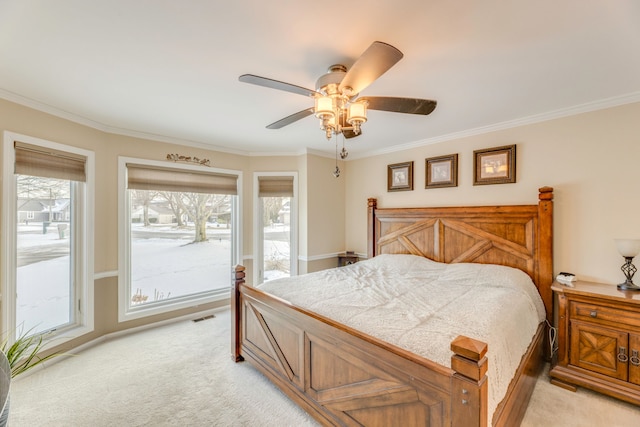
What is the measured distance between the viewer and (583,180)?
8.57 feet

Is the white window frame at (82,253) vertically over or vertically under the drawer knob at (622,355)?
over

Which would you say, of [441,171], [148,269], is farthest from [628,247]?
[148,269]

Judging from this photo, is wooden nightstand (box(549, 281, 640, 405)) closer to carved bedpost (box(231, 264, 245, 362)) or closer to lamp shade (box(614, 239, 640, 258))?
lamp shade (box(614, 239, 640, 258))

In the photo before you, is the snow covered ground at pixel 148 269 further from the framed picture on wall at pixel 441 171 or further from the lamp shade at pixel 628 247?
the lamp shade at pixel 628 247

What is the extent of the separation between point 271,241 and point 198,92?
2.63m

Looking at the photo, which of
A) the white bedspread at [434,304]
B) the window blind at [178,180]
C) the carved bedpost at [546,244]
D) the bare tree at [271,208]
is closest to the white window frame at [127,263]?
the window blind at [178,180]

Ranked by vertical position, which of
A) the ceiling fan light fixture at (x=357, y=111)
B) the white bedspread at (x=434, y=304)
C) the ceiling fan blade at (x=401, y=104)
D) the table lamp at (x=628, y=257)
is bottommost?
the white bedspread at (x=434, y=304)

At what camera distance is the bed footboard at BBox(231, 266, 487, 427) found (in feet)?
3.86

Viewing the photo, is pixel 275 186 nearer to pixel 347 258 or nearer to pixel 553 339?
pixel 347 258

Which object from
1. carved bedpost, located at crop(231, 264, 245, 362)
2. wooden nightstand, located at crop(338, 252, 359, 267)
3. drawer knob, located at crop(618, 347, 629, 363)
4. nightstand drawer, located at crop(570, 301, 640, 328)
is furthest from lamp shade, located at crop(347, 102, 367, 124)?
wooden nightstand, located at crop(338, 252, 359, 267)

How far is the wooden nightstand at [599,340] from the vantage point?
2080mm

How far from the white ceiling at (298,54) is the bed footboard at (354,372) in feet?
5.39

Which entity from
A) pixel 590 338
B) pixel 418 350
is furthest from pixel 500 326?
pixel 590 338

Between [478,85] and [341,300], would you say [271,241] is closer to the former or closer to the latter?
[341,300]
